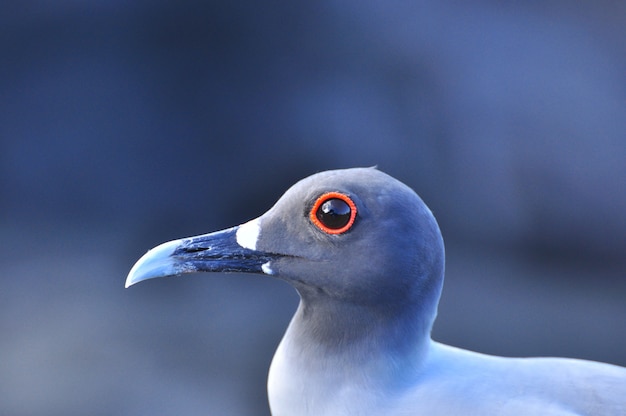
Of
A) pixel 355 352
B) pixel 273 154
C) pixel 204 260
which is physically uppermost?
pixel 273 154

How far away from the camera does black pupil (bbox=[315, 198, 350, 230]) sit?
823 millimetres

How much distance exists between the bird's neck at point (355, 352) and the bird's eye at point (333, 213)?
90 mm

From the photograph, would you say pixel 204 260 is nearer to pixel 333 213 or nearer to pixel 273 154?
pixel 333 213

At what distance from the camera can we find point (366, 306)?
2.81 ft

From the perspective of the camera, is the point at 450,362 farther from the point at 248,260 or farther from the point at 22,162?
the point at 22,162

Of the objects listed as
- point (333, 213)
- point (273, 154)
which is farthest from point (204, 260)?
point (273, 154)

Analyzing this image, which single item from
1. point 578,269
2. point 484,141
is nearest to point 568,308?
point 578,269

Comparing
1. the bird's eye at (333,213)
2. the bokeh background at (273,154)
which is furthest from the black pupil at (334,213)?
the bokeh background at (273,154)

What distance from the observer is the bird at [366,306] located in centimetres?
83

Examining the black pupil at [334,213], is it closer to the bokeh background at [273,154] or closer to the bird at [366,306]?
the bird at [366,306]

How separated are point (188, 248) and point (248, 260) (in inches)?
2.7

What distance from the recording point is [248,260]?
2.88 feet

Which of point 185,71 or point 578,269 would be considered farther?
point 185,71

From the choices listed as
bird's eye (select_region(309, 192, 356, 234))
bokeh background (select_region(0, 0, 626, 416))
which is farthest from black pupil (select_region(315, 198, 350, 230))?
bokeh background (select_region(0, 0, 626, 416))
